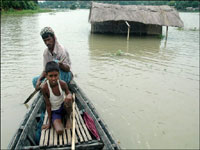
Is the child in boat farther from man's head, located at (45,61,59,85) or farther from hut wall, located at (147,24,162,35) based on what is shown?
hut wall, located at (147,24,162,35)

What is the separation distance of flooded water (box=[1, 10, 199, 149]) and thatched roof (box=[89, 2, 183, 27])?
298 centimetres

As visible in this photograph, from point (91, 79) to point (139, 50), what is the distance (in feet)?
16.2

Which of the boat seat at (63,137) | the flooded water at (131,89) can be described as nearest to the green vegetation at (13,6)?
the flooded water at (131,89)

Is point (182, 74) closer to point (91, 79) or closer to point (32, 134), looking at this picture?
point (91, 79)

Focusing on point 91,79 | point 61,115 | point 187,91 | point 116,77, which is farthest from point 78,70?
point 61,115

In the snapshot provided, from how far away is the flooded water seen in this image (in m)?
3.93

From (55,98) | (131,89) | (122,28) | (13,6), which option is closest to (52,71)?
(55,98)

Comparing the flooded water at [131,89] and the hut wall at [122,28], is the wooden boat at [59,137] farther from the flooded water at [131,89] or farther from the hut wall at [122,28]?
the hut wall at [122,28]

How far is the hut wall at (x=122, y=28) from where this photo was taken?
14539 millimetres

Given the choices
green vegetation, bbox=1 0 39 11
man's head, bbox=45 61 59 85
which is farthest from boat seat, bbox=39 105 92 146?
green vegetation, bbox=1 0 39 11

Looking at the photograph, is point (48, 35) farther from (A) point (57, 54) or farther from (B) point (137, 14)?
(B) point (137, 14)

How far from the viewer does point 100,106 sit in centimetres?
479

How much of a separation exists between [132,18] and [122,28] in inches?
77.6

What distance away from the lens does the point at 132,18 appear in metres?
12.8
